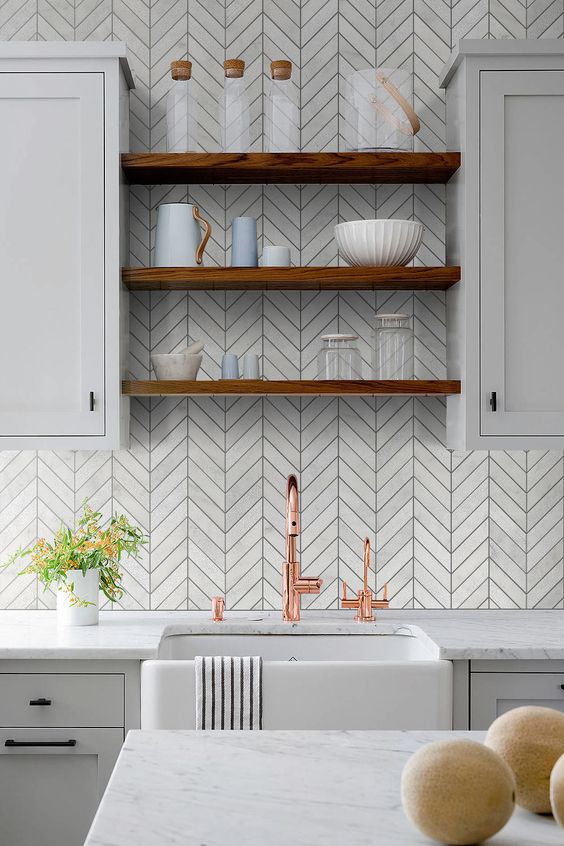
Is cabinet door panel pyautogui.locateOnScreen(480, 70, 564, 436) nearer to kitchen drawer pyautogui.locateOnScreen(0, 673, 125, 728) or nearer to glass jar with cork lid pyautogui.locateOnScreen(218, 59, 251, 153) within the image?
glass jar with cork lid pyautogui.locateOnScreen(218, 59, 251, 153)

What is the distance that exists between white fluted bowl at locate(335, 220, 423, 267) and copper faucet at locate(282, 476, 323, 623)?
2.14 ft

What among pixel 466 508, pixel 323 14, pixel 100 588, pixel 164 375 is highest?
pixel 323 14

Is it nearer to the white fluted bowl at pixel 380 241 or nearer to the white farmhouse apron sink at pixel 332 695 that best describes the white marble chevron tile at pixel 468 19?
the white fluted bowl at pixel 380 241

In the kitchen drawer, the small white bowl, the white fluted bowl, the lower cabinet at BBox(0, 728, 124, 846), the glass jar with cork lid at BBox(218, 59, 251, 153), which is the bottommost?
the lower cabinet at BBox(0, 728, 124, 846)

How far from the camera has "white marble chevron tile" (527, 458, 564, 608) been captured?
108 inches

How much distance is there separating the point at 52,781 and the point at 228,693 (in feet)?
1.54

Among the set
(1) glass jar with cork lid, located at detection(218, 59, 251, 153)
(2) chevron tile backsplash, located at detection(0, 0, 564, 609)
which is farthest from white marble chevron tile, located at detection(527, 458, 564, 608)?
(1) glass jar with cork lid, located at detection(218, 59, 251, 153)

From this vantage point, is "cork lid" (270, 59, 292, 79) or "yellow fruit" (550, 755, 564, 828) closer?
"yellow fruit" (550, 755, 564, 828)

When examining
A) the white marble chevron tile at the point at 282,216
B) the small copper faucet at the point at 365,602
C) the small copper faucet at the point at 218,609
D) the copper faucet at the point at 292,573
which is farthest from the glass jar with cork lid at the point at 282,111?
the small copper faucet at the point at 218,609

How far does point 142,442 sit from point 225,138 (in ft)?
3.04

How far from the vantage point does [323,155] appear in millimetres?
2498

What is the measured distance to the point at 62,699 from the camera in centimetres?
216

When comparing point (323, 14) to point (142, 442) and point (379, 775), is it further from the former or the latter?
point (379, 775)

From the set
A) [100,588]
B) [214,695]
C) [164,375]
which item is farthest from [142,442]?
[214,695]
